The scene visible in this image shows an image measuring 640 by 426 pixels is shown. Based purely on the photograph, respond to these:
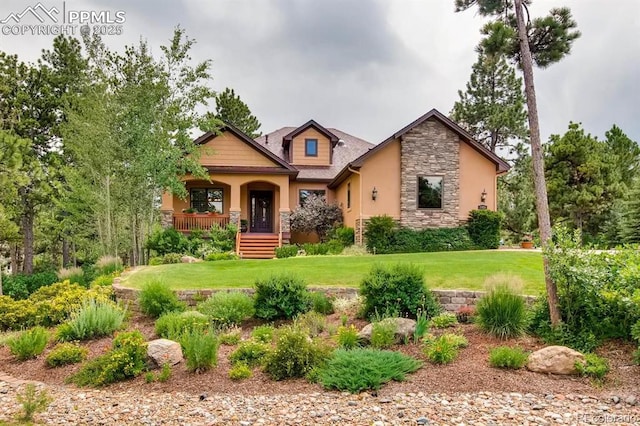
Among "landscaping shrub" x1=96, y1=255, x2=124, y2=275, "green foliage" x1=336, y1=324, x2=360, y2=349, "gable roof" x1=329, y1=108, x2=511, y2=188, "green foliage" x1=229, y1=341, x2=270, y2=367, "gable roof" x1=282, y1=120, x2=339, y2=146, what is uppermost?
"gable roof" x1=282, y1=120, x2=339, y2=146

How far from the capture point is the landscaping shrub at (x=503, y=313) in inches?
245

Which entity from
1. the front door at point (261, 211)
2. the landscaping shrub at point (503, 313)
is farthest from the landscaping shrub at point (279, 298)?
the front door at point (261, 211)

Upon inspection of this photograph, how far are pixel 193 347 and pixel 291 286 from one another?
2450 millimetres

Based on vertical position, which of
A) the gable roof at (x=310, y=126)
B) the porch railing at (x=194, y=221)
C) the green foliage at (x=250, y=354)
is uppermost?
the gable roof at (x=310, y=126)

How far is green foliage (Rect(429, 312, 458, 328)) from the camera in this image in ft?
22.3

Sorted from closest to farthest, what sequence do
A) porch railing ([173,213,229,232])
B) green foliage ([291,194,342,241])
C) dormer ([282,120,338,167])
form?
porch railing ([173,213,229,232])
green foliage ([291,194,342,241])
dormer ([282,120,338,167])

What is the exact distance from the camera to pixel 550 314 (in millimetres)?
6262

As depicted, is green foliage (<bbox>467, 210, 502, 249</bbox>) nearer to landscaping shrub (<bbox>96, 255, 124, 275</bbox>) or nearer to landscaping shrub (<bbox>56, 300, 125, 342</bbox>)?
landscaping shrub (<bbox>96, 255, 124, 275</bbox>)

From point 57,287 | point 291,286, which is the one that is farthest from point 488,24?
point 57,287

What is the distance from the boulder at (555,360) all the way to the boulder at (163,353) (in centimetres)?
445

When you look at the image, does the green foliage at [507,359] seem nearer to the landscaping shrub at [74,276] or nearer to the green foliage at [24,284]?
the landscaping shrub at [74,276]

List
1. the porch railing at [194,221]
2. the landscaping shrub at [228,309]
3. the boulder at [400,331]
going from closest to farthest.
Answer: the boulder at [400,331]
the landscaping shrub at [228,309]
the porch railing at [194,221]

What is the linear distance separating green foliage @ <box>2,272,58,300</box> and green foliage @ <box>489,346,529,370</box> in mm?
15172

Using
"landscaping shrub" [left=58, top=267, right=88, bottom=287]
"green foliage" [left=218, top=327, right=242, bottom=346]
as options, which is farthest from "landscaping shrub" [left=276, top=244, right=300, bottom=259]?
"green foliage" [left=218, top=327, right=242, bottom=346]
